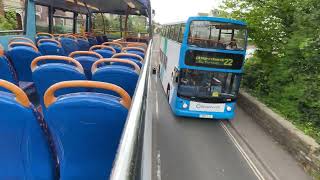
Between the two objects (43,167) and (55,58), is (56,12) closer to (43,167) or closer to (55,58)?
(55,58)

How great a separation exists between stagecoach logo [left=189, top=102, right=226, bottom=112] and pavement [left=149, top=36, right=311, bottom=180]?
50 cm

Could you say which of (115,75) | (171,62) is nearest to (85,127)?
(115,75)

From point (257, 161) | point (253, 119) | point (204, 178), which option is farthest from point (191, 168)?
point (253, 119)

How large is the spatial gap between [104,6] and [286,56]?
870 centimetres

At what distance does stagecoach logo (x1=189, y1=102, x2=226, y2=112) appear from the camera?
33.9 feet

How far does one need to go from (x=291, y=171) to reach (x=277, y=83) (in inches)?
184

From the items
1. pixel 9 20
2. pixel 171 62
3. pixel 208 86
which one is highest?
pixel 9 20

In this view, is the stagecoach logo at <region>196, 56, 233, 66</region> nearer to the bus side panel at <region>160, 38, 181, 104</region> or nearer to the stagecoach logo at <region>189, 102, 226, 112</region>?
the bus side panel at <region>160, 38, 181, 104</region>

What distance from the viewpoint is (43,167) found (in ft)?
7.89

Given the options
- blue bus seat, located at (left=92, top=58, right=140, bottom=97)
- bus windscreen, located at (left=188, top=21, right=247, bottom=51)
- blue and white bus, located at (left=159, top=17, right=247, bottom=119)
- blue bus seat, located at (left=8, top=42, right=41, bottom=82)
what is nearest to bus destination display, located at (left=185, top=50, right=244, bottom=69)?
blue and white bus, located at (left=159, top=17, right=247, bottom=119)

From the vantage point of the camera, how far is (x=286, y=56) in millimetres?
10633

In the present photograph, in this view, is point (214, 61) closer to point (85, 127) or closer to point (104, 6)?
point (104, 6)

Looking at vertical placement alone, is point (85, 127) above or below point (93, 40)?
above

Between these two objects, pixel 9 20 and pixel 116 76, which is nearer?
pixel 116 76
